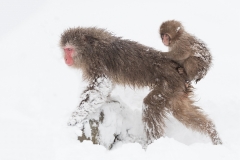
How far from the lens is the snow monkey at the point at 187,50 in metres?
5.04

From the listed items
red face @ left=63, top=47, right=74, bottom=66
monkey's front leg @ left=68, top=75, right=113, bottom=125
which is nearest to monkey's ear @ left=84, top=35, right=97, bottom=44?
red face @ left=63, top=47, right=74, bottom=66

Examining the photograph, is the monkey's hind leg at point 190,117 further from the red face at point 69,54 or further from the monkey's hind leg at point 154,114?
the red face at point 69,54

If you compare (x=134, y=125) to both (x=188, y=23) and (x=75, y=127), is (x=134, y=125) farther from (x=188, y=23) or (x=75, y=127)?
(x=188, y=23)

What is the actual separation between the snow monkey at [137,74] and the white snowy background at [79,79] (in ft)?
1.13

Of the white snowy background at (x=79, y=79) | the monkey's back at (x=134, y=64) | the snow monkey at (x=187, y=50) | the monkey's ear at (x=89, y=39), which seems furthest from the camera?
the monkey's ear at (x=89, y=39)

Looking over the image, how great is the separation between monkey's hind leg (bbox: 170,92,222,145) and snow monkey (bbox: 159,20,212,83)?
1.13ft

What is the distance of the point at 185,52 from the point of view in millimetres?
5016

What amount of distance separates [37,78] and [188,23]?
4.11m

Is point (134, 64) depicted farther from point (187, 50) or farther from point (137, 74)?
point (187, 50)

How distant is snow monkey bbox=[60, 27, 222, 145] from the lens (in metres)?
5.22

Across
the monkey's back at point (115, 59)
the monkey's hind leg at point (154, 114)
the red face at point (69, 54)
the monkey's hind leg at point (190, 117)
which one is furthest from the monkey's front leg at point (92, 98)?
the monkey's hind leg at point (190, 117)

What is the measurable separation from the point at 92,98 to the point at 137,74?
70 cm

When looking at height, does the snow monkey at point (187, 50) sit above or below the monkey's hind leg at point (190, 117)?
above

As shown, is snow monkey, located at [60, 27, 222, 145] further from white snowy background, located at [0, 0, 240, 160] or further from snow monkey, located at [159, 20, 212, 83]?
white snowy background, located at [0, 0, 240, 160]
